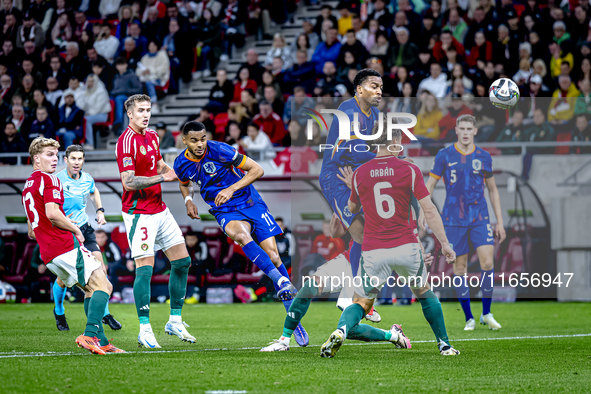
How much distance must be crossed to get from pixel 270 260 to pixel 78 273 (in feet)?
5.39

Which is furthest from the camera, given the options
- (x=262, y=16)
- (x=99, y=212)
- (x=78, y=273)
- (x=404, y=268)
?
(x=262, y=16)

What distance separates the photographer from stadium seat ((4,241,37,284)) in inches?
547

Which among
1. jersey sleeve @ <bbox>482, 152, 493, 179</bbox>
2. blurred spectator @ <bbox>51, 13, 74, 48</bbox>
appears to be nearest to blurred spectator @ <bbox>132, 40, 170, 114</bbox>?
blurred spectator @ <bbox>51, 13, 74, 48</bbox>

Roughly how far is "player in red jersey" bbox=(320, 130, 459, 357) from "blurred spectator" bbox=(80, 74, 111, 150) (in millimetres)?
11334

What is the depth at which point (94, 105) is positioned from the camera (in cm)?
1683

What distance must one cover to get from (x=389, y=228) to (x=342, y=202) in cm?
184

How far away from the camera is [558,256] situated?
12.9m

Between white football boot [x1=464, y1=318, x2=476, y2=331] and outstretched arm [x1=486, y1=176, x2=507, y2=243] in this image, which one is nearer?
white football boot [x1=464, y1=318, x2=476, y2=331]

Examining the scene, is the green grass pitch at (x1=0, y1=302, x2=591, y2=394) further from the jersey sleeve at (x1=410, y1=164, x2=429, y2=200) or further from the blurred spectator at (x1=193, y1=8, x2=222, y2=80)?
the blurred spectator at (x1=193, y1=8, x2=222, y2=80)

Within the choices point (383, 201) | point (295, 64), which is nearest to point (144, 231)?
point (383, 201)

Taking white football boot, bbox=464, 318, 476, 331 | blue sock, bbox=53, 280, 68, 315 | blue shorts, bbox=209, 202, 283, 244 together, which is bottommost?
white football boot, bbox=464, 318, 476, 331

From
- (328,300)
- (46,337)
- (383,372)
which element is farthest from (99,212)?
(328,300)

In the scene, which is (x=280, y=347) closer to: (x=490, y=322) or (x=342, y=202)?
(x=342, y=202)

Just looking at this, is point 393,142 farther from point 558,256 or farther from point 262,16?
point 262,16
